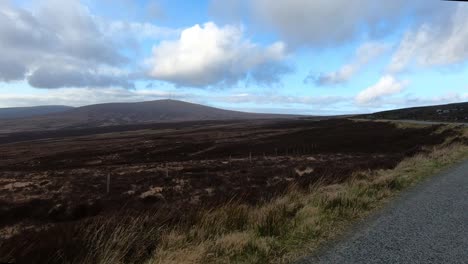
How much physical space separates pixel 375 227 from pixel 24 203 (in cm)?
1939

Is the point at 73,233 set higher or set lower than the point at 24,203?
higher

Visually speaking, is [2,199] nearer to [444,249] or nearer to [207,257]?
[207,257]

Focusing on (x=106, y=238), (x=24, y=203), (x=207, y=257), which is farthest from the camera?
(x=24, y=203)

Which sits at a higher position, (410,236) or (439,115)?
(439,115)

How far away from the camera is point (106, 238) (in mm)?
6473

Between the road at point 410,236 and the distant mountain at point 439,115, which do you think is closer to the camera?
the road at point 410,236

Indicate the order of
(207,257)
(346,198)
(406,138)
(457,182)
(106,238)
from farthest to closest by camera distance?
(406,138) → (457,182) → (346,198) → (106,238) → (207,257)

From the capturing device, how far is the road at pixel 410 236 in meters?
5.80

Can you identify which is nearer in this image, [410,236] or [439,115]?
[410,236]

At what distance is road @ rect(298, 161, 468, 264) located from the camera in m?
5.80

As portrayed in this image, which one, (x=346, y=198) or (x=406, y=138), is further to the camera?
(x=406, y=138)

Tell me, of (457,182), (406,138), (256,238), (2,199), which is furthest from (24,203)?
(406,138)

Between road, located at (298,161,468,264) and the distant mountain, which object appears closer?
road, located at (298,161,468,264)

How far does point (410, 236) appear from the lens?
682 centimetres
